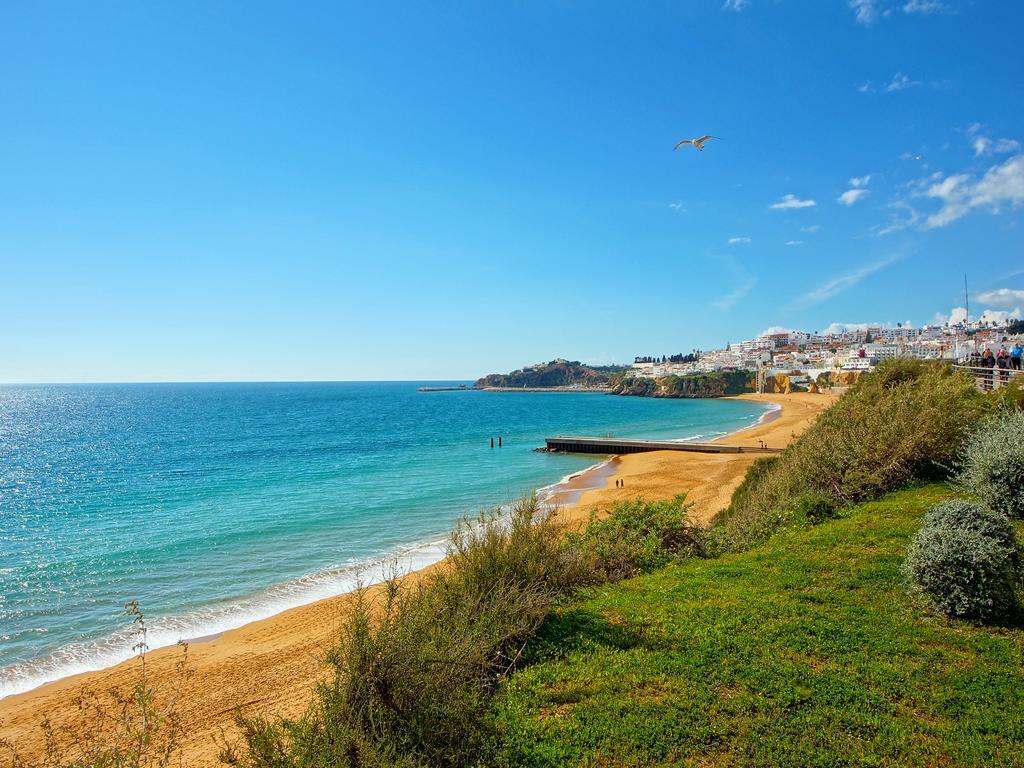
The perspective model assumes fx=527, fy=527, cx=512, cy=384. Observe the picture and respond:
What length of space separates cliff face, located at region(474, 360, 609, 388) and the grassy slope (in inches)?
6906

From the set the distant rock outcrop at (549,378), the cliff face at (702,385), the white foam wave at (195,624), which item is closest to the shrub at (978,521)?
the white foam wave at (195,624)

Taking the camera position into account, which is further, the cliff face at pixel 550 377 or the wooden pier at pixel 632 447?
the cliff face at pixel 550 377

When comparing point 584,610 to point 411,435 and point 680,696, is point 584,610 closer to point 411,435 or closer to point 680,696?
point 680,696

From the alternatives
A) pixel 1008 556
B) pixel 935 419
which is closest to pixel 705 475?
pixel 935 419

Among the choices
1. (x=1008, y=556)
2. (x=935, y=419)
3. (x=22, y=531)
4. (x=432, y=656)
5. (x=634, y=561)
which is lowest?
(x=22, y=531)

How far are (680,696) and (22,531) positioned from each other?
27731 millimetres

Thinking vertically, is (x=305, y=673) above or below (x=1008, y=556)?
below

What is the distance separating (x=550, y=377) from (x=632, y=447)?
14762cm

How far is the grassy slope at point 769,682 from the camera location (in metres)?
4.15

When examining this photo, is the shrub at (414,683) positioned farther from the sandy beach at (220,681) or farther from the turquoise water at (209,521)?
the turquoise water at (209,521)

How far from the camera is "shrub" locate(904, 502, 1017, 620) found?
570 centimetres

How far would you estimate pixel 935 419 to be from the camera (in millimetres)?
11352

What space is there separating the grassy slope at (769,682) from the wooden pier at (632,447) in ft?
100

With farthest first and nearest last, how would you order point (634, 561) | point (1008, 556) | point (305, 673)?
point (305, 673) → point (634, 561) → point (1008, 556)
